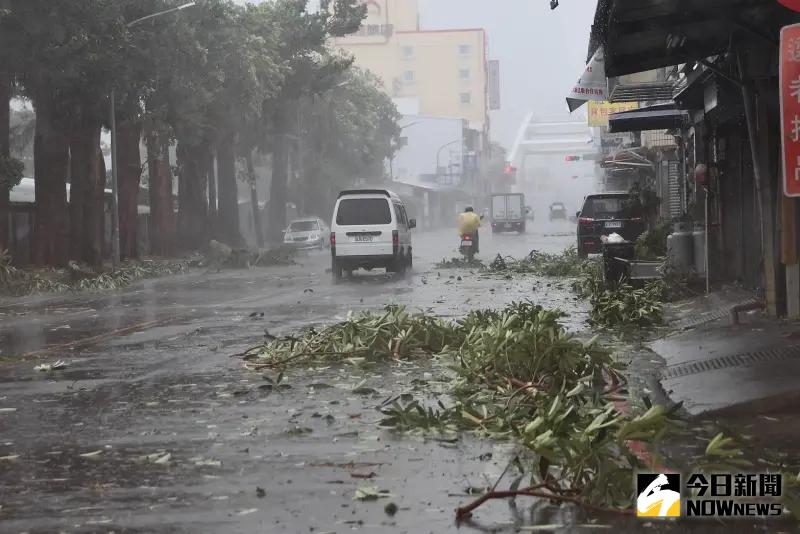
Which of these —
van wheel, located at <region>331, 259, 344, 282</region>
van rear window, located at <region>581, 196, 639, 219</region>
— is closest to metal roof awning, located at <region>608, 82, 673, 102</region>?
van rear window, located at <region>581, 196, 639, 219</region>

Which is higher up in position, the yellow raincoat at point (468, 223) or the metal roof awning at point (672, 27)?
the metal roof awning at point (672, 27)

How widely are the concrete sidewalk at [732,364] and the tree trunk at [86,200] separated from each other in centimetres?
2500

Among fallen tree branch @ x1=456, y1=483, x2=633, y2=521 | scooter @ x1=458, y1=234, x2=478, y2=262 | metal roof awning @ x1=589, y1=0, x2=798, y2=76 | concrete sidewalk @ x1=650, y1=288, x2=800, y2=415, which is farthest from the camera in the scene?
scooter @ x1=458, y1=234, x2=478, y2=262

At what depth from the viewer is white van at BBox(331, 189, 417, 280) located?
3406 centimetres

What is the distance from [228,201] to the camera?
5731cm

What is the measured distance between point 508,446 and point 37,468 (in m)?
3.20

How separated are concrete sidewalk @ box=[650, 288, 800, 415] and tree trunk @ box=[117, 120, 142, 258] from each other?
2978 centimetres

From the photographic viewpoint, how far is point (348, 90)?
8269 centimetres

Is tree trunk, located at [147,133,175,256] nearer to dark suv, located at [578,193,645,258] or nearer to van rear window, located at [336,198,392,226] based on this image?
van rear window, located at [336,198,392,226]

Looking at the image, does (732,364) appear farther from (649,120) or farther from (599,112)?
(599,112)

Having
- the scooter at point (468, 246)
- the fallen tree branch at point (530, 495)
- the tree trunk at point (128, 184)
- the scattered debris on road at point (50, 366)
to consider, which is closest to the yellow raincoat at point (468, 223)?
the scooter at point (468, 246)

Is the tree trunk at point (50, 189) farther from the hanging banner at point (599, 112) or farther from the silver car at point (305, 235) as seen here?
the hanging banner at point (599, 112)

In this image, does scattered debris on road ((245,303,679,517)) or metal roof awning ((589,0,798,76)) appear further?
metal roof awning ((589,0,798,76))

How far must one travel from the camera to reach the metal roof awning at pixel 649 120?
27406mm
